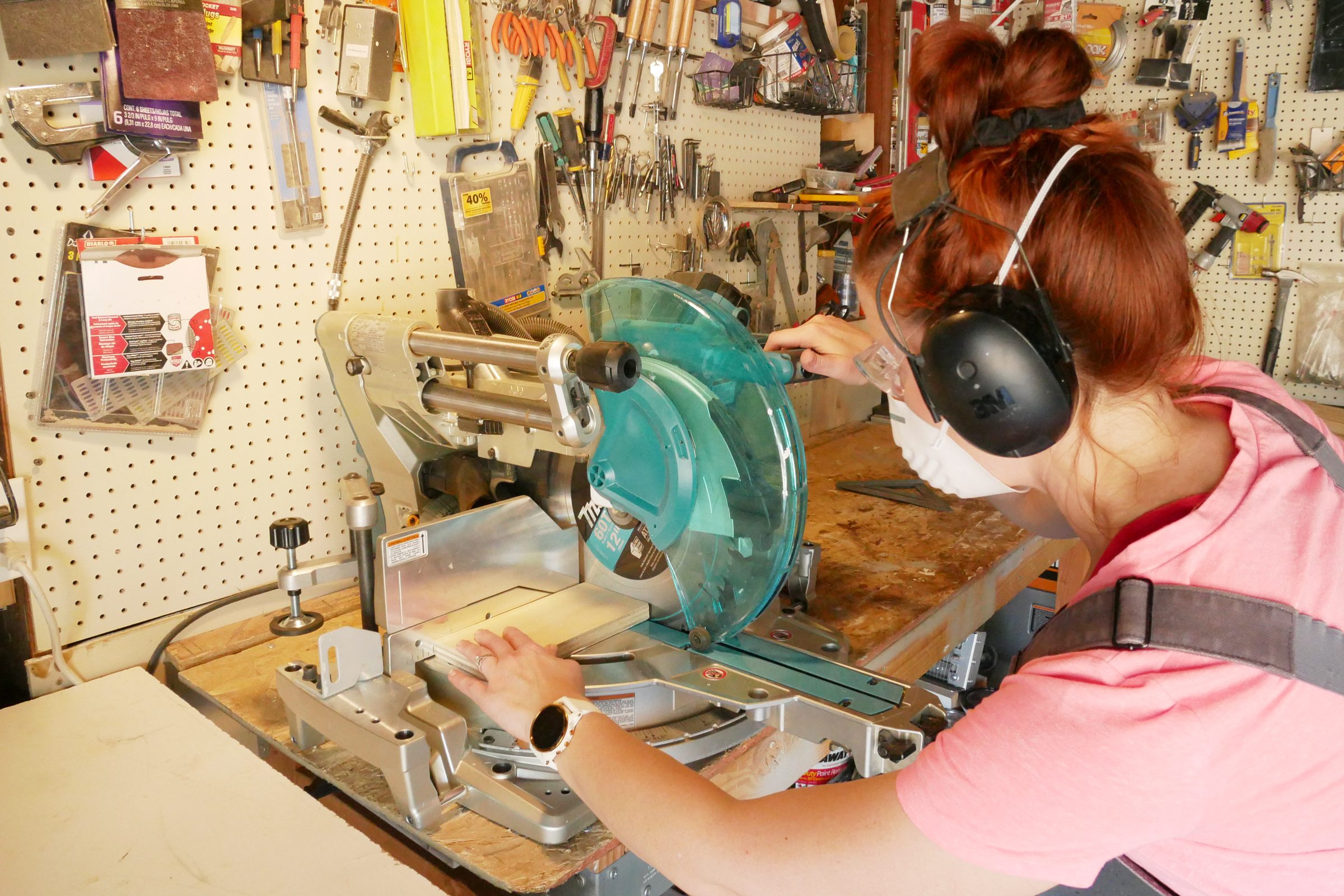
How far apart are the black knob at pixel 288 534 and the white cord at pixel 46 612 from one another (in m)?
0.37

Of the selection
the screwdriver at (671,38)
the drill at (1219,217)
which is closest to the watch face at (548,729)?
the screwdriver at (671,38)

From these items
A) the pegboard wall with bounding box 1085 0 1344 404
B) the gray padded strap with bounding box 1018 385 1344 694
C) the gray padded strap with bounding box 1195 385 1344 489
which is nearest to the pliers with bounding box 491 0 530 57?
the gray padded strap with bounding box 1195 385 1344 489

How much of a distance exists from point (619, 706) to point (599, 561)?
27 centimetres

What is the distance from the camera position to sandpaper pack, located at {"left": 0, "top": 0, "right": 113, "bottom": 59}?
1061 millimetres

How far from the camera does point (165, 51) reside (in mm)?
1153

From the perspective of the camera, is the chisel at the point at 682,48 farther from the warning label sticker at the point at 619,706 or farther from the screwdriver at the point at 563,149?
the warning label sticker at the point at 619,706

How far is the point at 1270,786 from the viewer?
2.37 ft

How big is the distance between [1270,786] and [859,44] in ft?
7.94

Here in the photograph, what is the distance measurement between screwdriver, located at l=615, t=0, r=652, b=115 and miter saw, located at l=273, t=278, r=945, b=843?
909 mm

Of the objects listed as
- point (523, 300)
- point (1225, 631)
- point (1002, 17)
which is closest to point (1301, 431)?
point (1225, 631)

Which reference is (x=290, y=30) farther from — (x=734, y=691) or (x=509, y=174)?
(x=734, y=691)

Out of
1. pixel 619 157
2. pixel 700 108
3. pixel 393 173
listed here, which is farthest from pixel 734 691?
pixel 700 108

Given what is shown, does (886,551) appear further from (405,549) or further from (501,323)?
(405,549)

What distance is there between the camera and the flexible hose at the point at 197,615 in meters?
1.32
